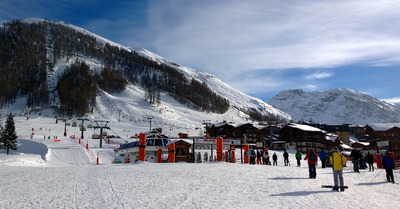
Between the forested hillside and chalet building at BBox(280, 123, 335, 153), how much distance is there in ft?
217

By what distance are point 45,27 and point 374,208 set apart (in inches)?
8457

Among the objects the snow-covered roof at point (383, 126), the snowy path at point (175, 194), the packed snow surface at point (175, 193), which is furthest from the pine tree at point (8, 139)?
the snow-covered roof at point (383, 126)

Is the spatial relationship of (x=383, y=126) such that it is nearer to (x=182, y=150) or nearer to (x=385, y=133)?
(x=385, y=133)

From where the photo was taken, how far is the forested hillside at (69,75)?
116 meters

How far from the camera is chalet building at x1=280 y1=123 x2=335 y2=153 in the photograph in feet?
244

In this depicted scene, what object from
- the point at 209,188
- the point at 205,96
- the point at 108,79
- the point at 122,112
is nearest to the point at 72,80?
the point at 108,79

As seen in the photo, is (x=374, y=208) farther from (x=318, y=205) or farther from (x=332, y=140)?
(x=332, y=140)

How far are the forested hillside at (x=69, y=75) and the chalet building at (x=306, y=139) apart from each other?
2605 inches

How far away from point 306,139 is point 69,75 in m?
97.7

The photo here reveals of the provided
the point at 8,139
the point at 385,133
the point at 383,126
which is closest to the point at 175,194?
the point at 8,139

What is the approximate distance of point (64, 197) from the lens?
952cm

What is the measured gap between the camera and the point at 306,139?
7444 centimetres

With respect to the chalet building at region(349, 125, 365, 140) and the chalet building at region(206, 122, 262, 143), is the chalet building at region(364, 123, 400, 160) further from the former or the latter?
the chalet building at region(349, 125, 365, 140)

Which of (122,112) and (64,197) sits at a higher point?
(122,112)
